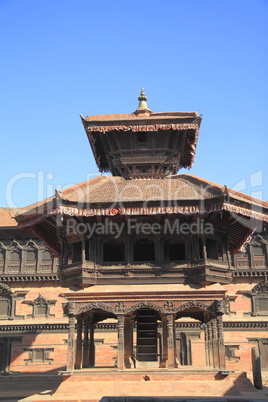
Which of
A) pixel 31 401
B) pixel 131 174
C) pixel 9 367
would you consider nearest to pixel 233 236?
pixel 131 174

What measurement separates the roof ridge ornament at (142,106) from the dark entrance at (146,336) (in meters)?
9.87

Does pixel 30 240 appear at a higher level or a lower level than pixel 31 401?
higher

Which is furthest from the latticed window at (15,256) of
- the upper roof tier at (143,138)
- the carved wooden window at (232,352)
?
the upper roof tier at (143,138)

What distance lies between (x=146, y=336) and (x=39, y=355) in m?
19.7

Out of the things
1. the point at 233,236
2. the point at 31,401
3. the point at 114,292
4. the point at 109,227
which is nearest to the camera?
the point at 31,401

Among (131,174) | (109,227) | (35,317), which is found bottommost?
(35,317)

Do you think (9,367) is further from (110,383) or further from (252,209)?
(252,209)

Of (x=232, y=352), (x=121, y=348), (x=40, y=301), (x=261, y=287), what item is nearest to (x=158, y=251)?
(x=121, y=348)

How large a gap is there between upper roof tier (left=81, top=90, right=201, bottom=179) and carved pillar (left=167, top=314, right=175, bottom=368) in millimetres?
7501

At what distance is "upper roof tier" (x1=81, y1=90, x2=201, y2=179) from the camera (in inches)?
838

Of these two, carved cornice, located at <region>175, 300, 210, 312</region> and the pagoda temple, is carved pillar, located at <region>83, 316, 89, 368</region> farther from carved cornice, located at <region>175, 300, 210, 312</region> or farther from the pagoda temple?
carved cornice, located at <region>175, 300, 210, 312</region>

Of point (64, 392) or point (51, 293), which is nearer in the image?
point (64, 392)

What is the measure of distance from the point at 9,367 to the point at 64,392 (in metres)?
22.3

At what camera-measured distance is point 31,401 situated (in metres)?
14.5
